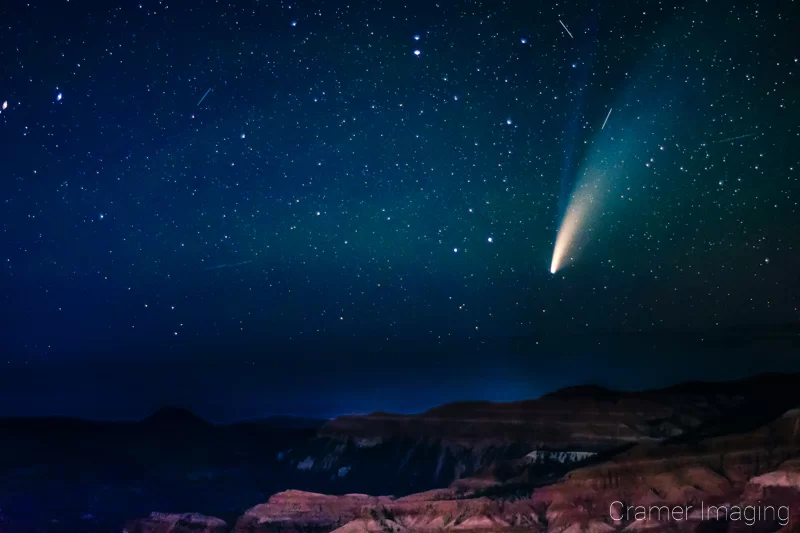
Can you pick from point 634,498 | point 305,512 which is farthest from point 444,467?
point 634,498

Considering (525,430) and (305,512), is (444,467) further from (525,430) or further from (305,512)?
(305,512)

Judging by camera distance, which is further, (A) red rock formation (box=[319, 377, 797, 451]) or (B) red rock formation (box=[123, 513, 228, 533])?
(B) red rock formation (box=[123, 513, 228, 533])

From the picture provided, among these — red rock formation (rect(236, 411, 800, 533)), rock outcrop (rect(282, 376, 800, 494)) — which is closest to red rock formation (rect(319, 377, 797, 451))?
rock outcrop (rect(282, 376, 800, 494))

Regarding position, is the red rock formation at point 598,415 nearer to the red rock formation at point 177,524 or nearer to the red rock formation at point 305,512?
the red rock formation at point 305,512

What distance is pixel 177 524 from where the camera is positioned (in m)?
33.5

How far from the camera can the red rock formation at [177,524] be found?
32844mm

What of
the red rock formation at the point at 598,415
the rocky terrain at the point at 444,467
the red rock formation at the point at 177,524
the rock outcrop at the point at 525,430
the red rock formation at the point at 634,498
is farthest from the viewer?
the red rock formation at the point at 177,524

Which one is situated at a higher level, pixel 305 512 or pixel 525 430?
pixel 525 430

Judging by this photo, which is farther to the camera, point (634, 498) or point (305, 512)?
point (305, 512)

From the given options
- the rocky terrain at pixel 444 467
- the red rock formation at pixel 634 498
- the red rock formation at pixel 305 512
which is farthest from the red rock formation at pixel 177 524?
the red rock formation at pixel 634 498

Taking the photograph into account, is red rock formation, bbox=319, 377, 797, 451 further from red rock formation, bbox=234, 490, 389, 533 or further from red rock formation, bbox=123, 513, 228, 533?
red rock formation, bbox=123, 513, 228, 533

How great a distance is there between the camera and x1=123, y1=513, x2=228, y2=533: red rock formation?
32.8 meters

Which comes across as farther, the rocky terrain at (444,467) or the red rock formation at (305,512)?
the red rock formation at (305,512)

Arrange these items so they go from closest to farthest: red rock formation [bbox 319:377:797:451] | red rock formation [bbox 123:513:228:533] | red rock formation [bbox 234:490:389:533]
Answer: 1. red rock formation [bbox 319:377:797:451]
2. red rock formation [bbox 234:490:389:533]
3. red rock formation [bbox 123:513:228:533]
